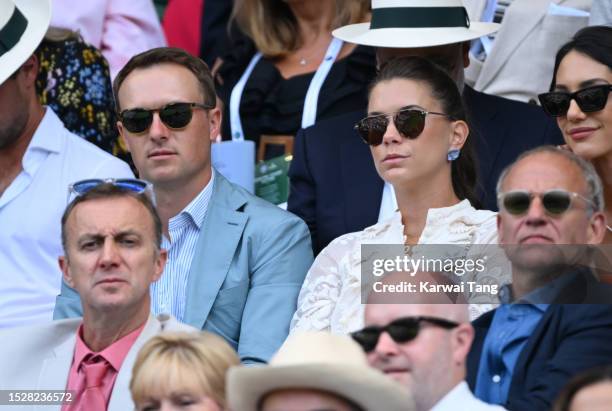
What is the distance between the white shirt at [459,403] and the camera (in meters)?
4.22

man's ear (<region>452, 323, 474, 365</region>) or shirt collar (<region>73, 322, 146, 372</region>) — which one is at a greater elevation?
shirt collar (<region>73, 322, 146, 372</region>)

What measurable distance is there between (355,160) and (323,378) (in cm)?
265

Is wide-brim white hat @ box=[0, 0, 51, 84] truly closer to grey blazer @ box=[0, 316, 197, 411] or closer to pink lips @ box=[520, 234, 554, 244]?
grey blazer @ box=[0, 316, 197, 411]

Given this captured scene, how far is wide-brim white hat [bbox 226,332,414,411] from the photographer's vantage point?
151 inches

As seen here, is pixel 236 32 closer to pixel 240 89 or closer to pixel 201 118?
pixel 240 89

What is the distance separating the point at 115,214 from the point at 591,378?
214cm

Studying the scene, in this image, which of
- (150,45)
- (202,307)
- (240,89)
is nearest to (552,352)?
(202,307)

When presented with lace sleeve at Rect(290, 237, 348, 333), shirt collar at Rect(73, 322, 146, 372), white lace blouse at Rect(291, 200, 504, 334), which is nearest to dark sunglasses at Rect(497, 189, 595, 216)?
white lace blouse at Rect(291, 200, 504, 334)

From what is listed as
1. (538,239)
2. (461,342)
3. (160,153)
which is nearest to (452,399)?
(461,342)

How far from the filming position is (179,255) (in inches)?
237

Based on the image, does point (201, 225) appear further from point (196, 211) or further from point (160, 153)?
point (160, 153)

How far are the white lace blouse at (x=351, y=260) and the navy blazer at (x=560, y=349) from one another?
58cm

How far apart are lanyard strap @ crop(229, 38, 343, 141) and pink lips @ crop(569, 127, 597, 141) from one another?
1.64m

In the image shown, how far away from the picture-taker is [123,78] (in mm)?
6293
